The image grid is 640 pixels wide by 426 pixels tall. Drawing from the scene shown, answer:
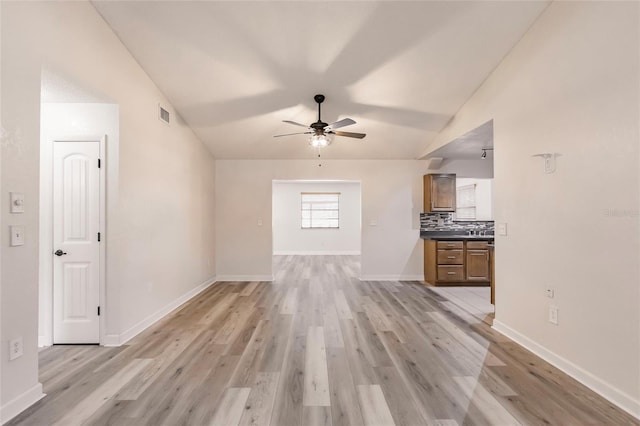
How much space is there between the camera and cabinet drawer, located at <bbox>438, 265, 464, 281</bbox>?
5238 mm

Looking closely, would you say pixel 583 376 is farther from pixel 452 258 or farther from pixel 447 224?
pixel 447 224

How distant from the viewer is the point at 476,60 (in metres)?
3.18

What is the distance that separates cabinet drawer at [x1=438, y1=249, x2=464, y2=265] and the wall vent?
491cm

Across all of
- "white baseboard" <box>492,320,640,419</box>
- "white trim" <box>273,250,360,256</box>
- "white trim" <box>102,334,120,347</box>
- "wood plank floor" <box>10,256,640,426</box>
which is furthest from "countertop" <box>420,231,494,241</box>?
"white trim" <box>102,334,120,347</box>

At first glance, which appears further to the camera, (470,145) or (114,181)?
(470,145)

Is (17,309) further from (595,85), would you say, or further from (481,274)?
(481,274)

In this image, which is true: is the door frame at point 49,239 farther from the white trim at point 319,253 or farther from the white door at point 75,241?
the white trim at point 319,253

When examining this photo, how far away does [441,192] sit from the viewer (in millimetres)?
5617

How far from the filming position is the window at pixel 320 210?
9.87 meters

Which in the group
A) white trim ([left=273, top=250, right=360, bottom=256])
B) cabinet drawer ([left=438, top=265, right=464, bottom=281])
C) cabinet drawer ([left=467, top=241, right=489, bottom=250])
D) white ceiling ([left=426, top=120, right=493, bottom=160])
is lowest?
white trim ([left=273, top=250, right=360, bottom=256])

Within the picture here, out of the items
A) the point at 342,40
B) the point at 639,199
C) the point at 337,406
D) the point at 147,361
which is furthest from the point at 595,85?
the point at 147,361

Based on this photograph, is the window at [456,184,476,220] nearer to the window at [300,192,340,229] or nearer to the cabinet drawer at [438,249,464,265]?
the cabinet drawer at [438,249,464,265]

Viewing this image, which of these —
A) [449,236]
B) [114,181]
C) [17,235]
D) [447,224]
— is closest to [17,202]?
[17,235]

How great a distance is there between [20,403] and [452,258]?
5538mm
